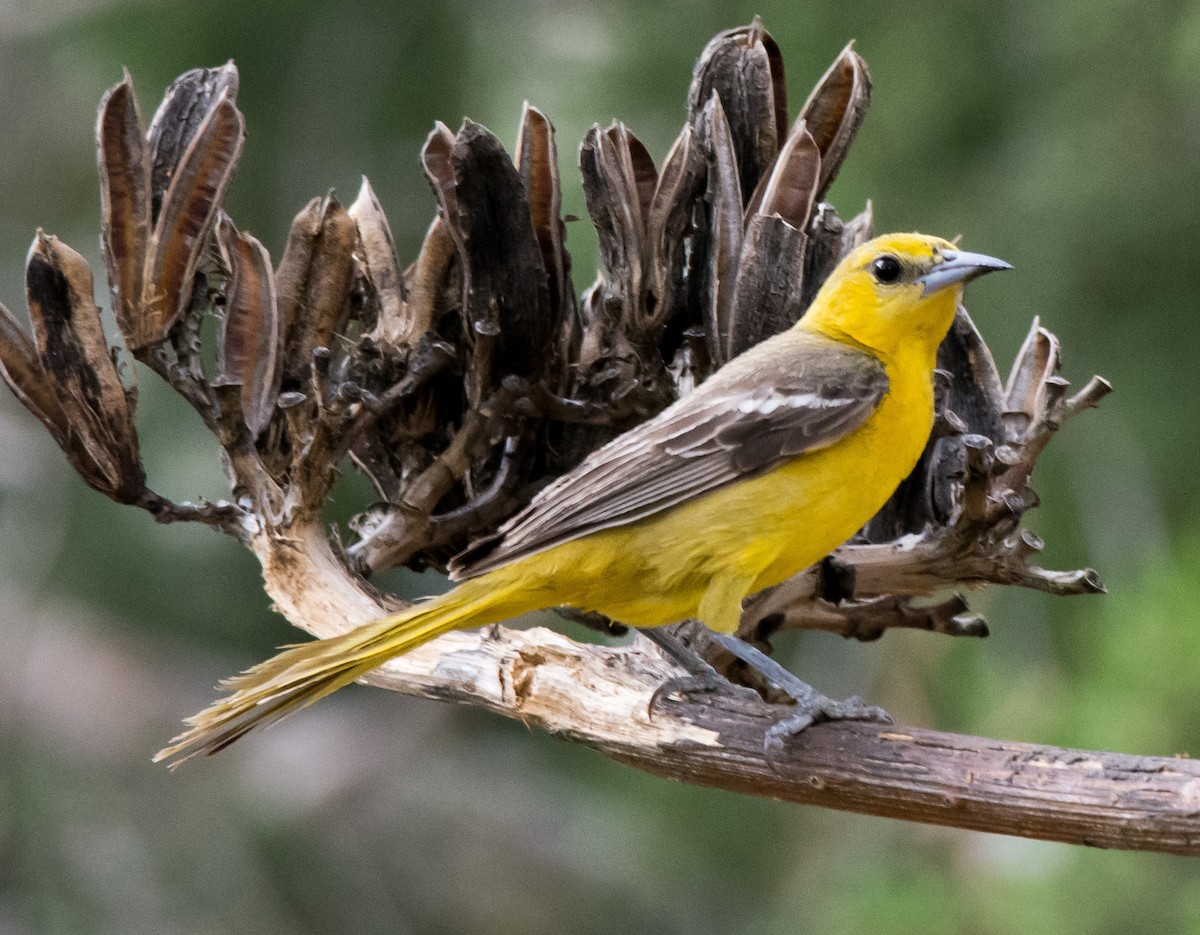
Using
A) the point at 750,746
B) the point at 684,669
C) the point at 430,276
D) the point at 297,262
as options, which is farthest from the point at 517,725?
the point at 750,746

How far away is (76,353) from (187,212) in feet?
1.20

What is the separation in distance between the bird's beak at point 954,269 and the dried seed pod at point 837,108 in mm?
307

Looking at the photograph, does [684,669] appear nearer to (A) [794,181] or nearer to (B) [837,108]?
(A) [794,181]

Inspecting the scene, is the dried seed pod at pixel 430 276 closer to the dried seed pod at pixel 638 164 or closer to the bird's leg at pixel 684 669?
the dried seed pod at pixel 638 164

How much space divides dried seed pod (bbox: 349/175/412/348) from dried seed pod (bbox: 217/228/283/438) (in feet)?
0.85

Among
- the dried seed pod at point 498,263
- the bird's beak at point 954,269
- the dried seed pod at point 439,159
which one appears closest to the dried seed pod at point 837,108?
the bird's beak at point 954,269

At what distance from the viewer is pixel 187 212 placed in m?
2.86

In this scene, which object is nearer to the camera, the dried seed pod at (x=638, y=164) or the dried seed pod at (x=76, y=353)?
the dried seed pod at (x=76, y=353)

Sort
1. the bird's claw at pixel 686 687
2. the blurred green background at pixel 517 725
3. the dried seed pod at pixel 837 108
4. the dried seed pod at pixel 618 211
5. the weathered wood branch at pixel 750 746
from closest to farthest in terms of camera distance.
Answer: the weathered wood branch at pixel 750 746, the bird's claw at pixel 686 687, the dried seed pod at pixel 618 211, the dried seed pod at pixel 837 108, the blurred green background at pixel 517 725

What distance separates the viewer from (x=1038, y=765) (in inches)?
91.6

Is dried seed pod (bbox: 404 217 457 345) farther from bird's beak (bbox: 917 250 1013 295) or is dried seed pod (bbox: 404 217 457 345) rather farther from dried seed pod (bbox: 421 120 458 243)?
bird's beak (bbox: 917 250 1013 295)

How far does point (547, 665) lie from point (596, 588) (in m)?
0.19

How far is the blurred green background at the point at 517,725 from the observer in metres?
4.53

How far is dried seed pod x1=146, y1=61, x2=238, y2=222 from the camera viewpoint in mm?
2939
